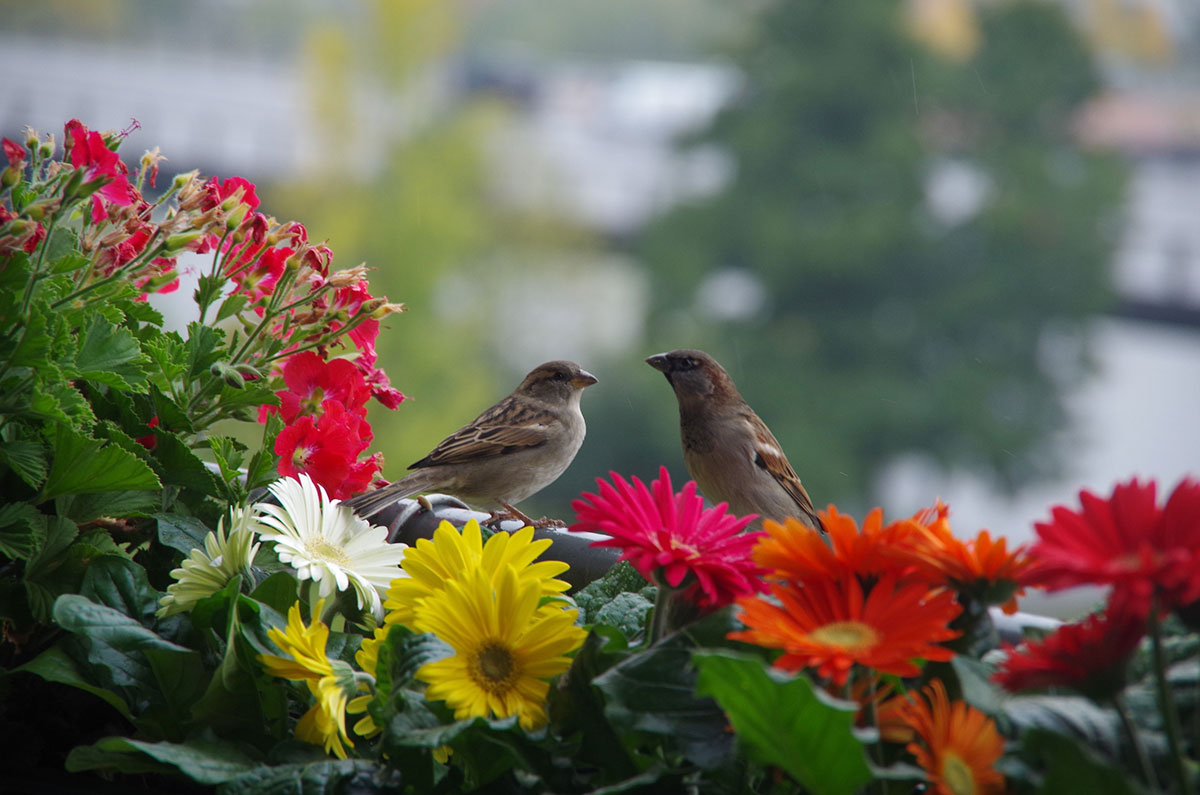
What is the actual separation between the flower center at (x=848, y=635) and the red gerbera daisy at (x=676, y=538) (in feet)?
0.17

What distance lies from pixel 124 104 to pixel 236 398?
51.3 feet

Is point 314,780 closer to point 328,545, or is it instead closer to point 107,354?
point 328,545

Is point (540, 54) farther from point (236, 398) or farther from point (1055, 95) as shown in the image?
point (236, 398)

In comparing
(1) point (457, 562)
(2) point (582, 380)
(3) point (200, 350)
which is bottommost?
(1) point (457, 562)

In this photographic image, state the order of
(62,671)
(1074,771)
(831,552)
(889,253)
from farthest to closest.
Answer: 1. (889,253)
2. (62,671)
3. (831,552)
4. (1074,771)

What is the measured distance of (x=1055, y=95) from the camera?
1149 cm

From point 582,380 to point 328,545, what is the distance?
1.18 metres

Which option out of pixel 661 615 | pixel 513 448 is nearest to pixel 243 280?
pixel 661 615

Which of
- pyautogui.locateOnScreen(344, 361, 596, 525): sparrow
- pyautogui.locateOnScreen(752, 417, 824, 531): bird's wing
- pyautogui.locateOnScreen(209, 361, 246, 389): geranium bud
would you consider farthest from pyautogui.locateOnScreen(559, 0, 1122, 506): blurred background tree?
pyautogui.locateOnScreen(209, 361, 246, 389): geranium bud

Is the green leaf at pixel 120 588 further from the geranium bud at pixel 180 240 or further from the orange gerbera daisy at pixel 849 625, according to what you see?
the orange gerbera daisy at pixel 849 625

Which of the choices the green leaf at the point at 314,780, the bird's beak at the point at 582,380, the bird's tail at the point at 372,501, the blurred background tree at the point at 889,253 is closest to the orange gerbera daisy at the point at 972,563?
the green leaf at the point at 314,780

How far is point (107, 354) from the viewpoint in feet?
1.97

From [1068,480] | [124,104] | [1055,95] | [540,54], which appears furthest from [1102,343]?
[124,104]

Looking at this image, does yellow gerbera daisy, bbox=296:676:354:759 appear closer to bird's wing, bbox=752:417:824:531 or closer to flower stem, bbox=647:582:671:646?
flower stem, bbox=647:582:671:646
